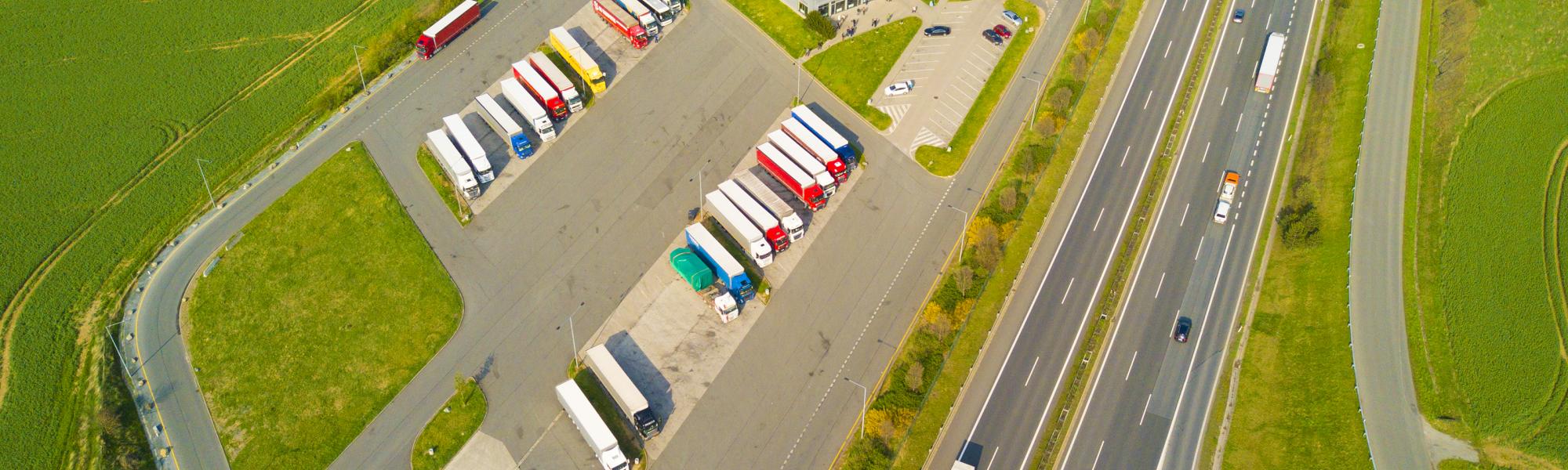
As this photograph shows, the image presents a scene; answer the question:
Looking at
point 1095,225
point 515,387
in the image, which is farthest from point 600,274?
point 1095,225

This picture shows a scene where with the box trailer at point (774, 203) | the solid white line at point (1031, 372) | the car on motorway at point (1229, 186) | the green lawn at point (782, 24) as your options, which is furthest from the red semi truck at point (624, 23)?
the car on motorway at point (1229, 186)

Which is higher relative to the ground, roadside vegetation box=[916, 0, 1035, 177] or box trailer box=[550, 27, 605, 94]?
roadside vegetation box=[916, 0, 1035, 177]

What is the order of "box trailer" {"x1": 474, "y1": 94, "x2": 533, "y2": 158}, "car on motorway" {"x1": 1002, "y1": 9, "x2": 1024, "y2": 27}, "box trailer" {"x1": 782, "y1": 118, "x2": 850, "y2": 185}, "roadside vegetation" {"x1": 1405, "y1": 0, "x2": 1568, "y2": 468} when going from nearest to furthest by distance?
"roadside vegetation" {"x1": 1405, "y1": 0, "x2": 1568, "y2": 468}, "box trailer" {"x1": 782, "y1": 118, "x2": 850, "y2": 185}, "box trailer" {"x1": 474, "y1": 94, "x2": 533, "y2": 158}, "car on motorway" {"x1": 1002, "y1": 9, "x2": 1024, "y2": 27}

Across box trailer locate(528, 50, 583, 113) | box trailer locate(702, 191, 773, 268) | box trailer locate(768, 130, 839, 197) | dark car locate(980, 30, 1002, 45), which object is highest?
dark car locate(980, 30, 1002, 45)

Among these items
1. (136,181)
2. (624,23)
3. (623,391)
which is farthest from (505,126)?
(136,181)

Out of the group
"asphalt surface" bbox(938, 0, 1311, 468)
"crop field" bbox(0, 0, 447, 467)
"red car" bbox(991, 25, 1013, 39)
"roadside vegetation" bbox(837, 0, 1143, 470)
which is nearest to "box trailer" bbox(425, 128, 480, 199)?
"crop field" bbox(0, 0, 447, 467)

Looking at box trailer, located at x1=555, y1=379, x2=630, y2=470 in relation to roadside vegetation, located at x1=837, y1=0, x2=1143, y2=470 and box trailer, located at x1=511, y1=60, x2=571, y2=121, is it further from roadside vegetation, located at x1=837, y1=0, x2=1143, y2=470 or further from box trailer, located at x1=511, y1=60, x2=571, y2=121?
box trailer, located at x1=511, y1=60, x2=571, y2=121

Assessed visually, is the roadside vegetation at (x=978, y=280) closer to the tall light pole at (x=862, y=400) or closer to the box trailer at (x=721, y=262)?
the tall light pole at (x=862, y=400)
